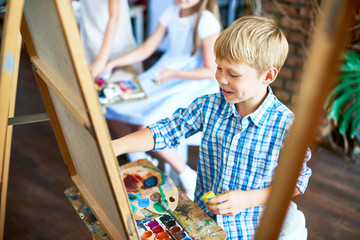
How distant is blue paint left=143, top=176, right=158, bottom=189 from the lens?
1.26 meters

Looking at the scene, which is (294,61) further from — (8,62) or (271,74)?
(8,62)

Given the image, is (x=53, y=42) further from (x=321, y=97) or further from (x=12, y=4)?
(x=321, y=97)

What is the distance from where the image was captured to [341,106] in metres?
2.44

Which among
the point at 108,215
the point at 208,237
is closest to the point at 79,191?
the point at 108,215

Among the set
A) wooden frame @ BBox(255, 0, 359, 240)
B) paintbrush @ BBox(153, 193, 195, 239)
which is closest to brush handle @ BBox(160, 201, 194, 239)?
paintbrush @ BBox(153, 193, 195, 239)

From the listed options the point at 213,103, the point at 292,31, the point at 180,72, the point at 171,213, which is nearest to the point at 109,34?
the point at 180,72

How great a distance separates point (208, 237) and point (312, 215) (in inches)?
52.5

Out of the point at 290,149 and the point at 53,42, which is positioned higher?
the point at 53,42

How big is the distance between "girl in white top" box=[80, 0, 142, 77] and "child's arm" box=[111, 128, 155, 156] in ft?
4.02

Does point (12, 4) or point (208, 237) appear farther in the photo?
point (208, 237)

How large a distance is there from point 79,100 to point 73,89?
4 centimetres

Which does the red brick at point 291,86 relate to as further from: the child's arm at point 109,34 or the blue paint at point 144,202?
the blue paint at point 144,202

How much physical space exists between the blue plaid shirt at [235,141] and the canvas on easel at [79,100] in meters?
0.29

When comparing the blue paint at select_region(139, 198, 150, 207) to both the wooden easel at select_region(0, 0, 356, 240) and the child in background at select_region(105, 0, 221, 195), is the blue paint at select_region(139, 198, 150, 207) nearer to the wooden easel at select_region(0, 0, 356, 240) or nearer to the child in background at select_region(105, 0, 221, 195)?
the wooden easel at select_region(0, 0, 356, 240)
